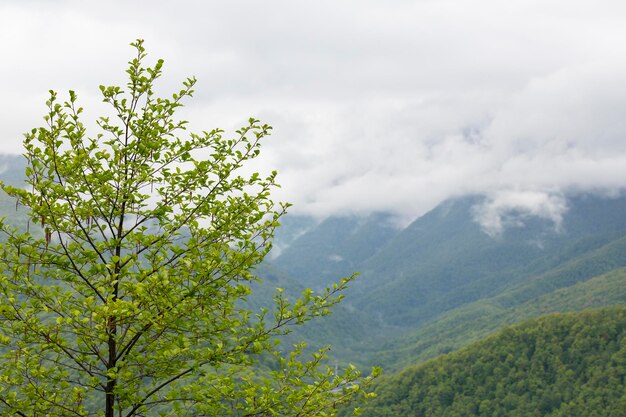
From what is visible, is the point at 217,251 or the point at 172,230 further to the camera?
the point at 172,230

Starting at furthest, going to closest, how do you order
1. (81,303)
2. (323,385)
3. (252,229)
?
1. (252,229)
2. (323,385)
3. (81,303)

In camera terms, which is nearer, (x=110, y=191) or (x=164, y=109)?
(x=110, y=191)

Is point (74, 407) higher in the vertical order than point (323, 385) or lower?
higher

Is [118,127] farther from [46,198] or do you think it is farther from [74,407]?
[74,407]

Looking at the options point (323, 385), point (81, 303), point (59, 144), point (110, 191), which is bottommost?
point (323, 385)

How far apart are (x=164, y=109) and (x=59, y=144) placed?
3.26 metres

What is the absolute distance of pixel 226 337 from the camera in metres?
16.9

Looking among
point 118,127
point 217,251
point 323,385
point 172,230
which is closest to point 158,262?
point 172,230

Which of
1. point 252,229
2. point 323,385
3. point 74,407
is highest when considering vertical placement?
point 252,229

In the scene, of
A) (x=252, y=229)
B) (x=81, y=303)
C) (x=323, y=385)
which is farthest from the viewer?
(x=252, y=229)

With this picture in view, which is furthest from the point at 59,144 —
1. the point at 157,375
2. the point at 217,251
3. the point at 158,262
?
the point at 157,375

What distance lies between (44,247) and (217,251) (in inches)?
195

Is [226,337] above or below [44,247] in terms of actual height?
below

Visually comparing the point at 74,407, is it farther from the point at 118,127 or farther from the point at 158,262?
the point at 118,127
